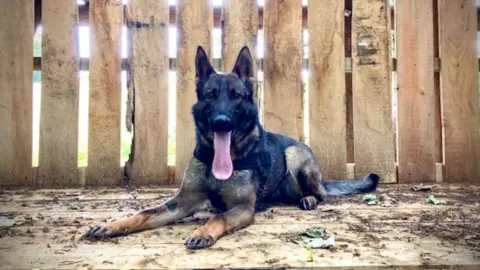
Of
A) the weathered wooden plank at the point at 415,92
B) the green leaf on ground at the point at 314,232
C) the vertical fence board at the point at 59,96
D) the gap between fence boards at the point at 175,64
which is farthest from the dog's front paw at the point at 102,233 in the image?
the weathered wooden plank at the point at 415,92

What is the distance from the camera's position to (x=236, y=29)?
174 inches

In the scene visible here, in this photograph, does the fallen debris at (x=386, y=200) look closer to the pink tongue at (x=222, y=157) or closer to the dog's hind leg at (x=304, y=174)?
the dog's hind leg at (x=304, y=174)

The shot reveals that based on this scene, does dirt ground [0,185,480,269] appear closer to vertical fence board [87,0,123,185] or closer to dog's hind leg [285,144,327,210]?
dog's hind leg [285,144,327,210]

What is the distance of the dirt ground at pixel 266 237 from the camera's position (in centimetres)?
203

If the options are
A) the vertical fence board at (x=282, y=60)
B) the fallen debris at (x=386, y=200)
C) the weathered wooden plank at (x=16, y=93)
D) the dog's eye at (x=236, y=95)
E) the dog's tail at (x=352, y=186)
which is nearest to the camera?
the dog's eye at (x=236, y=95)

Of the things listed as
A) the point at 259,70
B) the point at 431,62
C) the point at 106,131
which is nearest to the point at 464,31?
the point at 431,62

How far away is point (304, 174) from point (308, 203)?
1.26 ft

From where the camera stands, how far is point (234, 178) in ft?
10.4

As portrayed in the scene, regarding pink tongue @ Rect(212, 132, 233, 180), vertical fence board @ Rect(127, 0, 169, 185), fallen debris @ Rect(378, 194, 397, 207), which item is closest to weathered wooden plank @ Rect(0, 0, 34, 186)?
vertical fence board @ Rect(127, 0, 169, 185)

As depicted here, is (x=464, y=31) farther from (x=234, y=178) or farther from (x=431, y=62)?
(x=234, y=178)

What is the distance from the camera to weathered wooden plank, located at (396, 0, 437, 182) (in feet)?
14.6

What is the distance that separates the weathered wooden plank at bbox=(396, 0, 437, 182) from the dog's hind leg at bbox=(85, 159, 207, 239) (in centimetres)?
244

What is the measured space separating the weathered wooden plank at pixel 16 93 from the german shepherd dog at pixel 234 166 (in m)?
2.00

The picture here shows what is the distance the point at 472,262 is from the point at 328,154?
248cm
